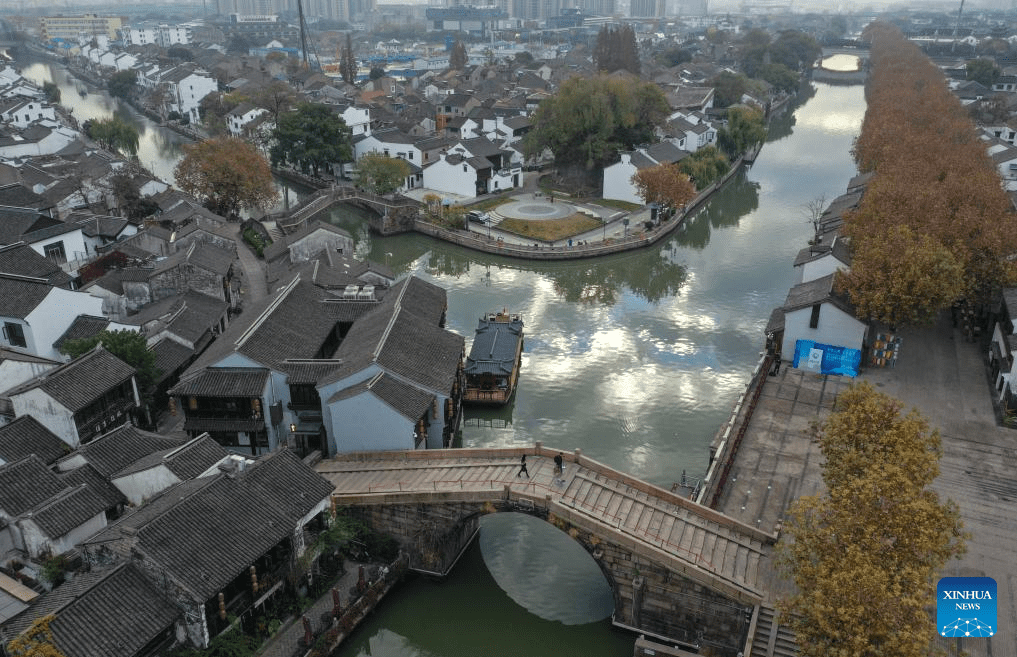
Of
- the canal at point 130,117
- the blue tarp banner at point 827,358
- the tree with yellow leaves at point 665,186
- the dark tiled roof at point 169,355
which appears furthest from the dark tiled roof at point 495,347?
the canal at point 130,117

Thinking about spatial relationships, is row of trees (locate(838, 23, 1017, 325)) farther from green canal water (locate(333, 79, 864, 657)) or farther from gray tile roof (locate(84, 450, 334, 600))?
gray tile roof (locate(84, 450, 334, 600))

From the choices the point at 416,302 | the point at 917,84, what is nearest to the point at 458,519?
the point at 416,302

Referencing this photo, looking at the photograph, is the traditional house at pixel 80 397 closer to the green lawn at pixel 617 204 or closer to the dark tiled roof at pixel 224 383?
the dark tiled roof at pixel 224 383

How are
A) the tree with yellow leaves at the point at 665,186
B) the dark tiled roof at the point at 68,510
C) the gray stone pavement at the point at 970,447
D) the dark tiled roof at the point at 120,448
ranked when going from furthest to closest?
the tree with yellow leaves at the point at 665,186 → the dark tiled roof at the point at 120,448 → the gray stone pavement at the point at 970,447 → the dark tiled roof at the point at 68,510

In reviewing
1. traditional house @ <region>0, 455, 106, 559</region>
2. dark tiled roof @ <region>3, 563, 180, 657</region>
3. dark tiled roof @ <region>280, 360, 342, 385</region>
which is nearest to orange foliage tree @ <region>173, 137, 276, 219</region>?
dark tiled roof @ <region>280, 360, 342, 385</region>

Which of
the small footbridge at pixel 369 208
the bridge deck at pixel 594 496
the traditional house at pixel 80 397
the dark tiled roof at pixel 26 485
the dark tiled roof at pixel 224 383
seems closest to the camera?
the bridge deck at pixel 594 496
